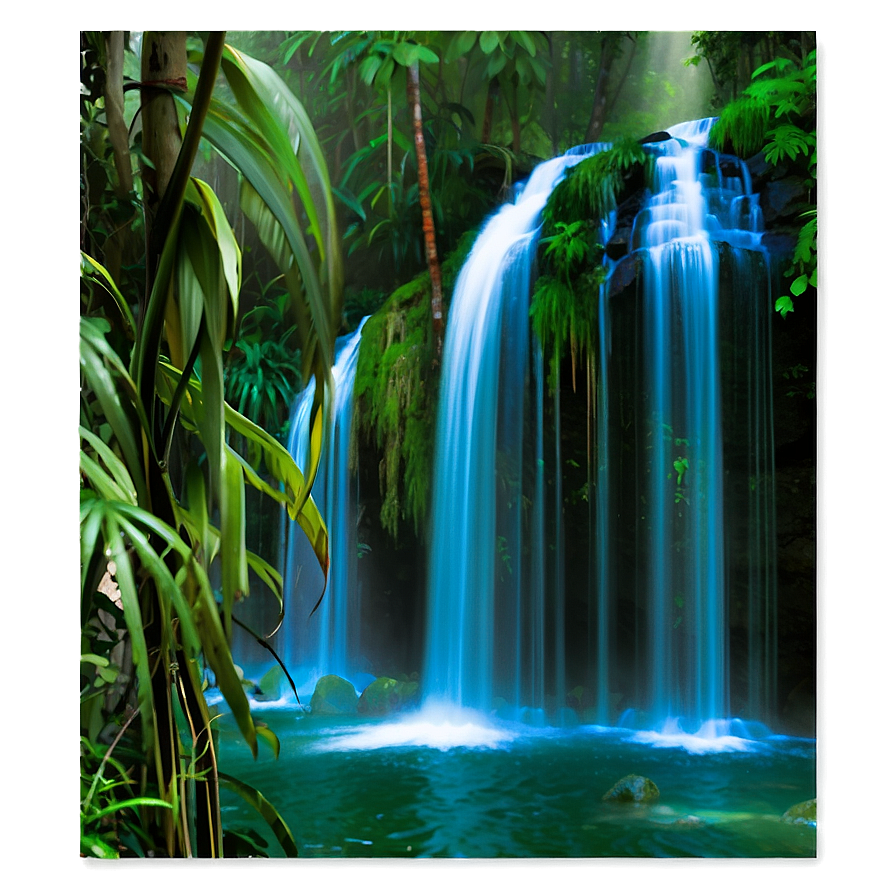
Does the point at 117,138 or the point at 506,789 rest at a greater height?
the point at 117,138

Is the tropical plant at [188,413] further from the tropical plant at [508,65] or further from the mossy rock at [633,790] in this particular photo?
the mossy rock at [633,790]

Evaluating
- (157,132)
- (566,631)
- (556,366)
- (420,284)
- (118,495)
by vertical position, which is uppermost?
(157,132)

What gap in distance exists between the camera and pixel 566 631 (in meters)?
1.73

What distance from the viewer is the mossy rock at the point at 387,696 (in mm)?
1740

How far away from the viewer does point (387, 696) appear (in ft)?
5.72

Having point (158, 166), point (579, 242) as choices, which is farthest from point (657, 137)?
point (158, 166)

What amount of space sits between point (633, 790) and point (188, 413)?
1126mm

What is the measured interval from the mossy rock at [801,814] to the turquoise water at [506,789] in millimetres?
13

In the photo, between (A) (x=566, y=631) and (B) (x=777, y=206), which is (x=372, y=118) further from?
(A) (x=566, y=631)

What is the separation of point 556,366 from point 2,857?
1.46 metres

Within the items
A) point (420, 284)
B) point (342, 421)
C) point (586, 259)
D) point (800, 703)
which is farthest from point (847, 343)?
point (342, 421)

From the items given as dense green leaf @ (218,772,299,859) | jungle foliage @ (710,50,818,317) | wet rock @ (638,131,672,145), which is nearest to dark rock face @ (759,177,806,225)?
jungle foliage @ (710,50,818,317)

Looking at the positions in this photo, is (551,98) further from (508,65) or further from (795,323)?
(795,323)

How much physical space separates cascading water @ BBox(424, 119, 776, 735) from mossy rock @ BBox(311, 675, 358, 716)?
15cm
